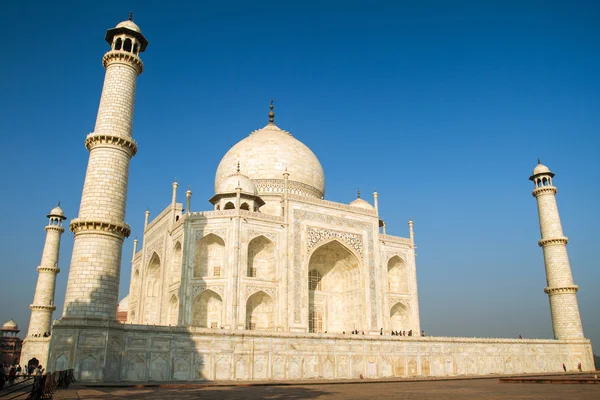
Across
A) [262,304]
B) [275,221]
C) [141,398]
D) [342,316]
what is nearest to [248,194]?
[275,221]

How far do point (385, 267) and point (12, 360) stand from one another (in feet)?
108

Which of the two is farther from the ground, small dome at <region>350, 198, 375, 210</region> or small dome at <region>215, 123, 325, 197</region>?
small dome at <region>215, 123, 325, 197</region>

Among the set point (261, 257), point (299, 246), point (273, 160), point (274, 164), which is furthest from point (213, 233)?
point (273, 160)

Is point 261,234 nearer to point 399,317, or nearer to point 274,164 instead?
point 274,164

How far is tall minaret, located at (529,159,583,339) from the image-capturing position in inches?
1072

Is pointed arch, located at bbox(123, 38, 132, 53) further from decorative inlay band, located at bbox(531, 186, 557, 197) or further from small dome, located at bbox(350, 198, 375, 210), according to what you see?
decorative inlay band, located at bbox(531, 186, 557, 197)

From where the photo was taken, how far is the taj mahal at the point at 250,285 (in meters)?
15.1

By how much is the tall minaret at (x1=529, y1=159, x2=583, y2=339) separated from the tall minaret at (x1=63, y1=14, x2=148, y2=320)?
23.5m

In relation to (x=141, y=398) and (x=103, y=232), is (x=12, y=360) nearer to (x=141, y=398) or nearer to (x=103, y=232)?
(x=103, y=232)

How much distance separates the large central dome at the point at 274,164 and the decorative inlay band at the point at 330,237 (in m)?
5.25

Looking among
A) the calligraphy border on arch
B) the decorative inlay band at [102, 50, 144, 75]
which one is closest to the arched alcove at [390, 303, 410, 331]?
the calligraphy border on arch

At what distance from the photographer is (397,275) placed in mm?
28859

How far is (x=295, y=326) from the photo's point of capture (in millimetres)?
22812

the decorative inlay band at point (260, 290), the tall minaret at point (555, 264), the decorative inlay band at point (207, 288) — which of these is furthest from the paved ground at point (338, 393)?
the tall minaret at point (555, 264)
